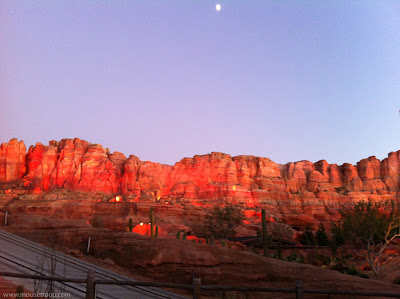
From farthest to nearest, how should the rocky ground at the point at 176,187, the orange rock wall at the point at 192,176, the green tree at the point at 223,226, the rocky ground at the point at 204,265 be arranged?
the orange rock wall at the point at 192,176 → the rocky ground at the point at 176,187 → the green tree at the point at 223,226 → the rocky ground at the point at 204,265

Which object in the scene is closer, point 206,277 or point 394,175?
point 206,277

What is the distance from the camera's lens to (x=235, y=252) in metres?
17.1

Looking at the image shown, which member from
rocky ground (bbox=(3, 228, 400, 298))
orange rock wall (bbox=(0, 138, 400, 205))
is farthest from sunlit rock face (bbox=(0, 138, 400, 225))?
rocky ground (bbox=(3, 228, 400, 298))

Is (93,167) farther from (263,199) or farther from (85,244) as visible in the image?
(85,244)

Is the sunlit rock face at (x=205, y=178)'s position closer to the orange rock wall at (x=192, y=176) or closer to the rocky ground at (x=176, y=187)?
the orange rock wall at (x=192, y=176)

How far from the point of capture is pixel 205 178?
9825 centimetres

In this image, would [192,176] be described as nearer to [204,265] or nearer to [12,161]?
[12,161]

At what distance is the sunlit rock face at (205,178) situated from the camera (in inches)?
3499

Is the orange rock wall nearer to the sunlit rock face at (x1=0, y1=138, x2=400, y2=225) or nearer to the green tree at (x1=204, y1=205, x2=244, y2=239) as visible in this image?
the sunlit rock face at (x1=0, y1=138, x2=400, y2=225)

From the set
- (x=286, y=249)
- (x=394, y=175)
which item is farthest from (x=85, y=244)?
(x=394, y=175)

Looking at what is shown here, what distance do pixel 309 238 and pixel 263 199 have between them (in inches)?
1455

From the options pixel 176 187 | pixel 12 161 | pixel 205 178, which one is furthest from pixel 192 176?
pixel 12 161

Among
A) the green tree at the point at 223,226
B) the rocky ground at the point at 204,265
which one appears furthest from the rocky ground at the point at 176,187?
the rocky ground at the point at 204,265

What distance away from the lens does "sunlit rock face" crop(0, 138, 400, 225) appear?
88875 mm
